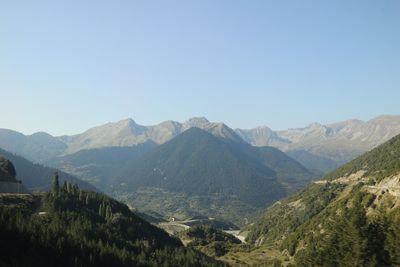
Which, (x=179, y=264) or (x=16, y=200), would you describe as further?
(x=16, y=200)

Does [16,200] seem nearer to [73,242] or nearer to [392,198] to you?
[73,242]

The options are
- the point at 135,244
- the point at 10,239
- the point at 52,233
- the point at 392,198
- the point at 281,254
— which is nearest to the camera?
the point at 10,239

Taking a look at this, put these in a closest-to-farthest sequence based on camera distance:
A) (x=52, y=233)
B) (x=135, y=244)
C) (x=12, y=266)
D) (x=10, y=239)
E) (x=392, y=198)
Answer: (x=12, y=266), (x=10, y=239), (x=52, y=233), (x=392, y=198), (x=135, y=244)

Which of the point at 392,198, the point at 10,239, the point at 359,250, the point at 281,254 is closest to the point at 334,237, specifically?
the point at 359,250

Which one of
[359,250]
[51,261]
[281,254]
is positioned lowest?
[281,254]

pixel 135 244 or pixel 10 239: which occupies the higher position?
pixel 10 239
